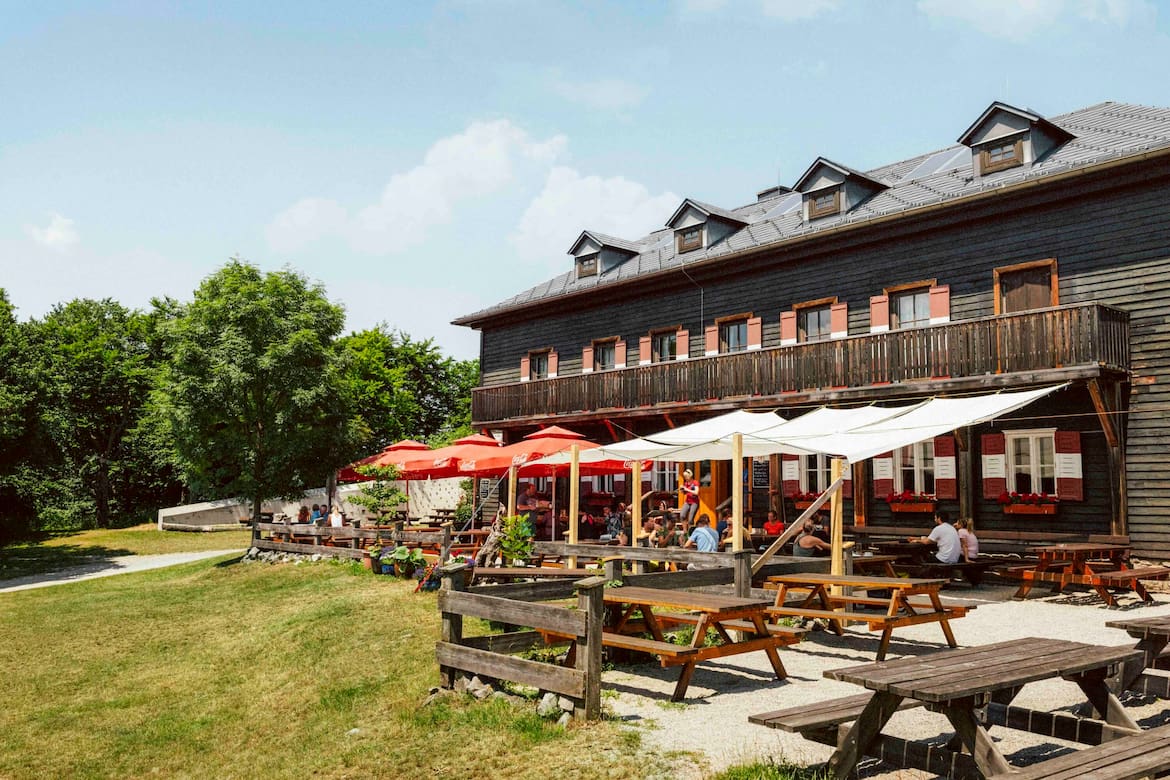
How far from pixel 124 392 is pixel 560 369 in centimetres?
2510

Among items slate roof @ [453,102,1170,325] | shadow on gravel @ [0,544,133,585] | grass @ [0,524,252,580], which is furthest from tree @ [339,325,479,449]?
slate roof @ [453,102,1170,325]

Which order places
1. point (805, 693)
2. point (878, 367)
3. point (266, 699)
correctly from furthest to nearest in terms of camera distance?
point (878, 367) < point (266, 699) < point (805, 693)

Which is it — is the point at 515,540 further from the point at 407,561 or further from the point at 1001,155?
the point at 1001,155

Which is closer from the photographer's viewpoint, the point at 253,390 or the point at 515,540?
the point at 515,540

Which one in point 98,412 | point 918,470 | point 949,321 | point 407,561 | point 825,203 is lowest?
point 407,561

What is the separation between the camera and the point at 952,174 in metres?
19.3

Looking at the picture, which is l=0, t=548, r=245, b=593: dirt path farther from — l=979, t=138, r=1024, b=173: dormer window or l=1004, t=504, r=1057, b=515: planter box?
l=979, t=138, r=1024, b=173: dormer window

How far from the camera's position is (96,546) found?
99.4 ft

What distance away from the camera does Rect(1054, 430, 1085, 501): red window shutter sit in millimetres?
15836

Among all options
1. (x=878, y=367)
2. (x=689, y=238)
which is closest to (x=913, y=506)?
(x=878, y=367)

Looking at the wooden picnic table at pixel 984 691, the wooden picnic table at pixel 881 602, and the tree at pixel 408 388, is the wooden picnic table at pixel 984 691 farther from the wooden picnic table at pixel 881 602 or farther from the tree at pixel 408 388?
the tree at pixel 408 388

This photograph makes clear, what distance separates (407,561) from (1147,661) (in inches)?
475

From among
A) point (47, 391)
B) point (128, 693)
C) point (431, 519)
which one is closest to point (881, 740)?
point (128, 693)

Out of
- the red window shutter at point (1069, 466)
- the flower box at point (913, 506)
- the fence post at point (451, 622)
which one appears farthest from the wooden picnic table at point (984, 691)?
the flower box at point (913, 506)
